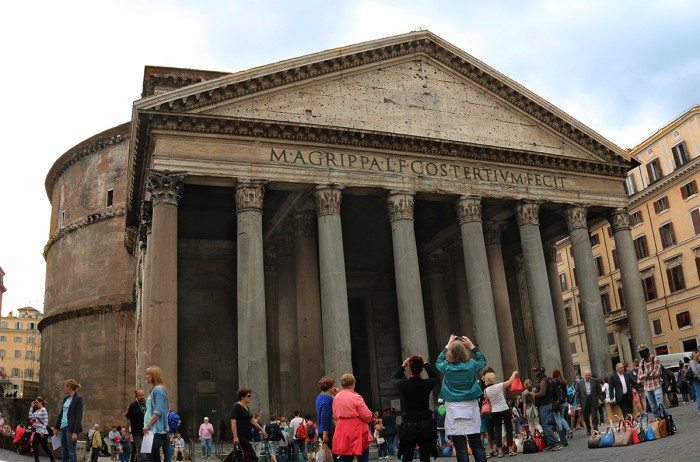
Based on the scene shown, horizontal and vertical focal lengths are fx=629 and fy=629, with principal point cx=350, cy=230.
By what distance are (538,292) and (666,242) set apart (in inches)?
663

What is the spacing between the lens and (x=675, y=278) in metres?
32.7

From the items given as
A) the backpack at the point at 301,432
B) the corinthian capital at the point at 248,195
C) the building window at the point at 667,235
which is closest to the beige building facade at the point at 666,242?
the building window at the point at 667,235

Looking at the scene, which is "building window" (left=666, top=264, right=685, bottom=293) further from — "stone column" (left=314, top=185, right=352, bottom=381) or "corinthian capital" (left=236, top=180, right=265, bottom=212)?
"corinthian capital" (left=236, top=180, right=265, bottom=212)

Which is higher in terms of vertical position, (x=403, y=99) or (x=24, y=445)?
(x=403, y=99)

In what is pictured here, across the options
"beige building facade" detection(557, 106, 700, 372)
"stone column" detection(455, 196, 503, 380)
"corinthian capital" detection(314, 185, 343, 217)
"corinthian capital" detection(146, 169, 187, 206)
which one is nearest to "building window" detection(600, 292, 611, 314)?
"beige building facade" detection(557, 106, 700, 372)

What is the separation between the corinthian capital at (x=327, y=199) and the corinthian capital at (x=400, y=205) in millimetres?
1747

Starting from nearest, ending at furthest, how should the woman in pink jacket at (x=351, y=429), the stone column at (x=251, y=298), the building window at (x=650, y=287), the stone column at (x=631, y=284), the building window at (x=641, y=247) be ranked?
the woman in pink jacket at (x=351, y=429)
the stone column at (x=251, y=298)
the stone column at (x=631, y=284)
the building window at (x=650, y=287)
the building window at (x=641, y=247)

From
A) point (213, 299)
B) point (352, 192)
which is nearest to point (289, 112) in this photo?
point (352, 192)

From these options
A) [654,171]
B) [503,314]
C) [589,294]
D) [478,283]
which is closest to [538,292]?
[503,314]

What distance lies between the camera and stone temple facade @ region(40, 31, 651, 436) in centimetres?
1708

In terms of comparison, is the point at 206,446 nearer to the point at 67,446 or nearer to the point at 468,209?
the point at 67,446

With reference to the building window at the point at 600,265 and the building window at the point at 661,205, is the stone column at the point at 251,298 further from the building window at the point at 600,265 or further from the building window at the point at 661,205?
the building window at the point at 600,265

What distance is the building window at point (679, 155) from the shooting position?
104 feet

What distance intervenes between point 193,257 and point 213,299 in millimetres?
1798
